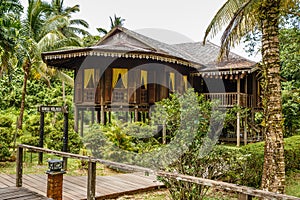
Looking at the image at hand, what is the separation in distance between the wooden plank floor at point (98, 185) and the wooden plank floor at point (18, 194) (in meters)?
0.44

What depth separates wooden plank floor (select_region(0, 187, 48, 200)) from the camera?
5.09 metres

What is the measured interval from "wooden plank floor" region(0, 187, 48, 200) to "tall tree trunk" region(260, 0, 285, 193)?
4.11m

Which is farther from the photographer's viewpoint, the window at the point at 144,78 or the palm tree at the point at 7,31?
the window at the point at 144,78

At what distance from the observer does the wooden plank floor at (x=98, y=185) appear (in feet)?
20.0

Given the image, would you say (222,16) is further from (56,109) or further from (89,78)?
(89,78)

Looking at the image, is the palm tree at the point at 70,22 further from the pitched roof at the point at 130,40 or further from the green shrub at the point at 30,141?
the green shrub at the point at 30,141

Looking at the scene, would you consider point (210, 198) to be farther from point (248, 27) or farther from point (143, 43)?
point (143, 43)

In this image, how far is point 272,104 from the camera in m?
5.80

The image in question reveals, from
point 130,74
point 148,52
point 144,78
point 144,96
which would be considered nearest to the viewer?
point 148,52

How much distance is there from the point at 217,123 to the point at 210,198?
2.13 meters

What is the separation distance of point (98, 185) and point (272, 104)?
13.2ft

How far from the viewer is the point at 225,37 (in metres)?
7.04

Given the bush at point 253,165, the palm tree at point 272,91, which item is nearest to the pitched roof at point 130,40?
the bush at point 253,165

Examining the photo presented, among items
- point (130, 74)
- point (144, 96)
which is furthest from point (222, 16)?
point (144, 96)
